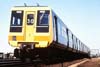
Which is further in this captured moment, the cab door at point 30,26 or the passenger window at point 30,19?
the passenger window at point 30,19

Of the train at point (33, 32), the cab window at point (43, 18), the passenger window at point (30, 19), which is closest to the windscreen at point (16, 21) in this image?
the train at point (33, 32)

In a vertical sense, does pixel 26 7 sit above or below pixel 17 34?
above

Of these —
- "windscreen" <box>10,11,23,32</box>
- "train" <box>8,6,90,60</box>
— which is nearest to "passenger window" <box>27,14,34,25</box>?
"train" <box>8,6,90,60</box>

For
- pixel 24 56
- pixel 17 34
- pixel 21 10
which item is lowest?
pixel 24 56

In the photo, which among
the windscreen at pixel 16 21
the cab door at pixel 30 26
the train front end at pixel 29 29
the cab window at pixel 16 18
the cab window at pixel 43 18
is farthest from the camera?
the cab window at pixel 16 18

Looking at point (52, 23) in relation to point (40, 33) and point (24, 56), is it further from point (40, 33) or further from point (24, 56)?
point (24, 56)

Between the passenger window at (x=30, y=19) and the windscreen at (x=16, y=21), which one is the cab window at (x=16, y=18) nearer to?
the windscreen at (x=16, y=21)

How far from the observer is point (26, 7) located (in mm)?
17031

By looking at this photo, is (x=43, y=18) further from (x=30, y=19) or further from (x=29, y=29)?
(x=29, y=29)

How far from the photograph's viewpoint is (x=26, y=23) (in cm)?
1675

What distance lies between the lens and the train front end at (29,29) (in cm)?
1592

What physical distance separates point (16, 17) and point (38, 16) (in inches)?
49.9

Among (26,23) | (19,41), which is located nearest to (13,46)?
(19,41)

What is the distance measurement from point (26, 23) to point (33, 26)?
490mm
